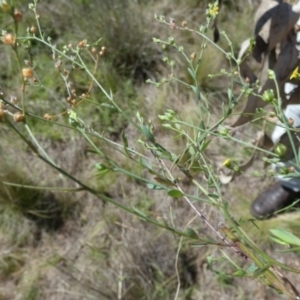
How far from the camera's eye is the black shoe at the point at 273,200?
1761 millimetres

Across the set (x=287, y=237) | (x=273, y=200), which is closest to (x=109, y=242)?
(x=273, y=200)

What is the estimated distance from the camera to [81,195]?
1869mm

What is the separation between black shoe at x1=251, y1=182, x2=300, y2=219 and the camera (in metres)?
1.76

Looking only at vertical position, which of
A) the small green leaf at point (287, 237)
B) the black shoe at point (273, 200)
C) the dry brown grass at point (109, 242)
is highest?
the small green leaf at point (287, 237)

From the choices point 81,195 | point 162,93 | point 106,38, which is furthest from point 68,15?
point 81,195

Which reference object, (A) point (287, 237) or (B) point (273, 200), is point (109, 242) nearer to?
(B) point (273, 200)

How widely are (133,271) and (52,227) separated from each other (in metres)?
0.36

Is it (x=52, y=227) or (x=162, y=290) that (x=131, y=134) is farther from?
(x=162, y=290)

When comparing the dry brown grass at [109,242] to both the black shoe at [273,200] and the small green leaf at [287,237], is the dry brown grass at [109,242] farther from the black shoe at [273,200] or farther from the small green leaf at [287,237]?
the small green leaf at [287,237]

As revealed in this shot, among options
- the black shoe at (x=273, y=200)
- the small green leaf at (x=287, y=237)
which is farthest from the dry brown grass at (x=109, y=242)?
the small green leaf at (x=287, y=237)

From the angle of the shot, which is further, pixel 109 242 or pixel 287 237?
pixel 109 242

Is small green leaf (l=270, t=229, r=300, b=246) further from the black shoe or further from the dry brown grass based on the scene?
the black shoe

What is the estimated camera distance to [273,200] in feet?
5.80

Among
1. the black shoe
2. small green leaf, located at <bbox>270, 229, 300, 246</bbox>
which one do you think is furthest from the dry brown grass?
small green leaf, located at <bbox>270, 229, 300, 246</bbox>
